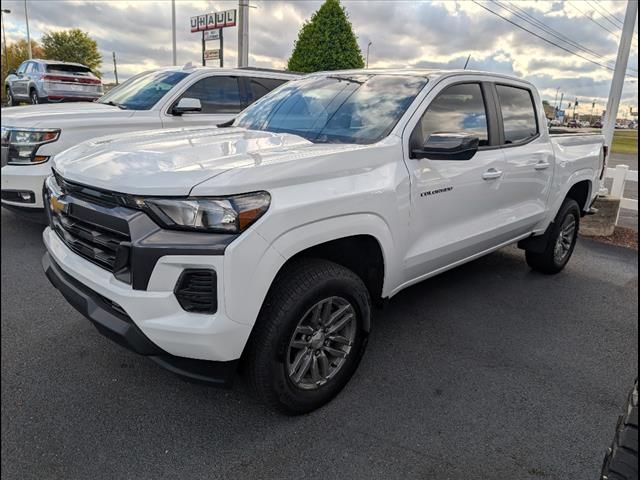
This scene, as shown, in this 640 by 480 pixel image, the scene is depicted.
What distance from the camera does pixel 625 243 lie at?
7027 mm

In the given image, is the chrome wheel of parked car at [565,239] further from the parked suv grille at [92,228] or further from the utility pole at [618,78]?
the parked suv grille at [92,228]

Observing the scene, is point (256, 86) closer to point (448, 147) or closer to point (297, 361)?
point (448, 147)

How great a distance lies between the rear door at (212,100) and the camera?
619cm

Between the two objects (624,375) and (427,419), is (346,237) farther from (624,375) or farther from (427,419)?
(624,375)

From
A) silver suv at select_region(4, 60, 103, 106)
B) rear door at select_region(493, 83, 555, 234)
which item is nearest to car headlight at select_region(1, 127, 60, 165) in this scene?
rear door at select_region(493, 83, 555, 234)

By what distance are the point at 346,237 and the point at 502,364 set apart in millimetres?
1517

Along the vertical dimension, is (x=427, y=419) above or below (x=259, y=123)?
below

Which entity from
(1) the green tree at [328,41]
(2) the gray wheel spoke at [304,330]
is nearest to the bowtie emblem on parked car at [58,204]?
(2) the gray wheel spoke at [304,330]

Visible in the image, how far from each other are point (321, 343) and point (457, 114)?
1976 millimetres

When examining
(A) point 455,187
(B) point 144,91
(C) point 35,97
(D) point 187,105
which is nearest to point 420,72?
(A) point 455,187

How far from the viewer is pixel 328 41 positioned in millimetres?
13328

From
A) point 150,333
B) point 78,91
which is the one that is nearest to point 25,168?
point 150,333

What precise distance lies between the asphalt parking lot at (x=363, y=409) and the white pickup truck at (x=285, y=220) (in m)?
0.28

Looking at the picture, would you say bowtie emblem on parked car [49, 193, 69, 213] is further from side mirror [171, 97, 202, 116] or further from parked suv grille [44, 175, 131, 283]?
side mirror [171, 97, 202, 116]
